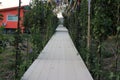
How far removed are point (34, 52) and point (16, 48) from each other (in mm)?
3652

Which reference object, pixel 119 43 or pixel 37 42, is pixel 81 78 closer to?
pixel 119 43

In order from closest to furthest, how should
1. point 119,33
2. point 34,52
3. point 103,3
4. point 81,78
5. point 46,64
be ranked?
point 119,33, point 103,3, point 81,78, point 46,64, point 34,52

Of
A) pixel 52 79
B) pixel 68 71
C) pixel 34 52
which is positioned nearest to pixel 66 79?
pixel 52 79

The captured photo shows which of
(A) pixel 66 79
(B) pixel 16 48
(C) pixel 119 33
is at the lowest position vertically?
(A) pixel 66 79

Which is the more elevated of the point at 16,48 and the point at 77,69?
the point at 16,48

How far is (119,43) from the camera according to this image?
15.6ft

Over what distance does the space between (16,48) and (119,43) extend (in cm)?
205

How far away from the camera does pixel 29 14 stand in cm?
1116

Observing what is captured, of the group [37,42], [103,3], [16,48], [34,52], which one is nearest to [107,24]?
[103,3]

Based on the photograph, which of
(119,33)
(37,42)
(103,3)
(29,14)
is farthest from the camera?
(29,14)

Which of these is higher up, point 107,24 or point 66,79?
point 107,24

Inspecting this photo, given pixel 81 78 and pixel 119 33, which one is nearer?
pixel 119 33

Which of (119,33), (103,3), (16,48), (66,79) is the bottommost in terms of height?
(66,79)

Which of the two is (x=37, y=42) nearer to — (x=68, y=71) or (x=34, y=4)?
(x=34, y=4)
